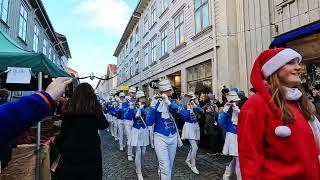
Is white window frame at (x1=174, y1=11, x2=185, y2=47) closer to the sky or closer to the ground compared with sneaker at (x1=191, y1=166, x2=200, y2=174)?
closer to the sky

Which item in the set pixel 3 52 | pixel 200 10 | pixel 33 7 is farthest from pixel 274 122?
pixel 33 7

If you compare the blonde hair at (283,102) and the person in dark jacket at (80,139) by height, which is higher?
the blonde hair at (283,102)

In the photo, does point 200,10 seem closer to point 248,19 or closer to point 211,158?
point 248,19

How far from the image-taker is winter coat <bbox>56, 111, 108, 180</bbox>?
3.82 meters

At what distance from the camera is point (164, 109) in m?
5.62

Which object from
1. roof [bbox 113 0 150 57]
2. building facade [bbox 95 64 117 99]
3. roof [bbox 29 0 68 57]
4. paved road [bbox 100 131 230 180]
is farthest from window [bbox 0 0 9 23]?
building facade [bbox 95 64 117 99]

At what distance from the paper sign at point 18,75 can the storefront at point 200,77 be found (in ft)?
31.7

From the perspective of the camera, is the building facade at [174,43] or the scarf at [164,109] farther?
the building facade at [174,43]

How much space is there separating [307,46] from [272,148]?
23.5ft

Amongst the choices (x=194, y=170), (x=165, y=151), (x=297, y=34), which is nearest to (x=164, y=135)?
(x=165, y=151)

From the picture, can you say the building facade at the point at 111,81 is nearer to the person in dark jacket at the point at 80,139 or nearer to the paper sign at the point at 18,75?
the paper sign at the point at 18,75

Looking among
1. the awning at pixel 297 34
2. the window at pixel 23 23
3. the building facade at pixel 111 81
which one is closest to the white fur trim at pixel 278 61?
the awning at pixel 297 34

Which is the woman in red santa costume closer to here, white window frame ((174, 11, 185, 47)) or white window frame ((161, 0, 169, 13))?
white window frame ((174, 11, 185, 47))

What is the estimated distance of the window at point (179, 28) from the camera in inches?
662
